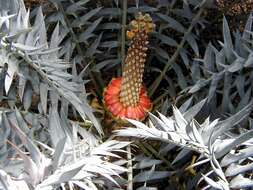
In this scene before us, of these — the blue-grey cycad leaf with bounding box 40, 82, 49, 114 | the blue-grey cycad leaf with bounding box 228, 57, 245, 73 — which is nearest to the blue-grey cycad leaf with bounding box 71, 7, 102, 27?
the blue-grey cycad leaf with bounding box 40, 82, 49, 114

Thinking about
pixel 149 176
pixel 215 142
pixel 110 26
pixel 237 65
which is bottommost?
pixel 149 176

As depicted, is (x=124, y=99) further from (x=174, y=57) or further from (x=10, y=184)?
(x=10, y=184)

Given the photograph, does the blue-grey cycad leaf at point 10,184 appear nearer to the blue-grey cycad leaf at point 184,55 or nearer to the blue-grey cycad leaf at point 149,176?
the blue-grey cycad leaf at point 149,176

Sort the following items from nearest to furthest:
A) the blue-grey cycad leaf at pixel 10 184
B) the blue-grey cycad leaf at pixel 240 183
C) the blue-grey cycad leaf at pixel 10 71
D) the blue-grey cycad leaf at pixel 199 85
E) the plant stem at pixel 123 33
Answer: the blue-grey cycad leaf at pixel 10 184 → the blue-grey cycad leaf at pixel 240 183 → the blue-grey cycad leaf at pixel 10 71 → the blue-grey cycad leaf at pixel 199 85 → the plant stem at pixel 123 33

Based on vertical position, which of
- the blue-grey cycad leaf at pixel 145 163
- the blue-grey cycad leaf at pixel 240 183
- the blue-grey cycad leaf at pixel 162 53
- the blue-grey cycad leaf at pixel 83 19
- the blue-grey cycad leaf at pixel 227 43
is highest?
the blue-grey cycad leaf at pixel 83 19

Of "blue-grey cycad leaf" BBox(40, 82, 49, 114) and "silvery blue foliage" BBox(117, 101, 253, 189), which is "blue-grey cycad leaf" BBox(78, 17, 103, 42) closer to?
"blue-grey cycad leaf" BBox(40, 82, 49, 114)

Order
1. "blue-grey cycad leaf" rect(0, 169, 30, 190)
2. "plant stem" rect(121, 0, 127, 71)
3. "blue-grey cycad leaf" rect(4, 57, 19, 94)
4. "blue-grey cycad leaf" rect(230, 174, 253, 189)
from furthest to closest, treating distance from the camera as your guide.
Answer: "plant stem" rect(121, 0, 127, 71), "blue-grey cycad leaf" rect(4, 57, 19, 94), "blue-grey cycad leaf" rect(230, 174, 253, 189), "blue-grey cycad leaf" rect(0, 169, 30, 190)

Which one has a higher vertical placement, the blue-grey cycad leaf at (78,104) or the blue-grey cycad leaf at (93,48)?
the blue-grey cycad leaf at (93,48)

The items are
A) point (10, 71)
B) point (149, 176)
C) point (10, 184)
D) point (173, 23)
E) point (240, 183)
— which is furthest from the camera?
point (173, 23)

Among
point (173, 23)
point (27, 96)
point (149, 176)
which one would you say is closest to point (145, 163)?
point (149, 176)

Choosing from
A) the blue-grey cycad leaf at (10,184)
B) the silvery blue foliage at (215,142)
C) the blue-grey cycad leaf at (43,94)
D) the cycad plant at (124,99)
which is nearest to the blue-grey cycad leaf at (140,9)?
the cycad plant at (124,99)

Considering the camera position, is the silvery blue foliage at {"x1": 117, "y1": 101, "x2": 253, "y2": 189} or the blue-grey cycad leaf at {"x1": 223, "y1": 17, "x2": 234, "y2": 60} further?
Answer: the blue-grey cycad leaf at {"x1": 223, "y1": 17, "x2": 234, "y2": 60}

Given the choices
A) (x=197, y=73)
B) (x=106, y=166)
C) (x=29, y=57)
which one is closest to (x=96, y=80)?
(x=197, y=73)
